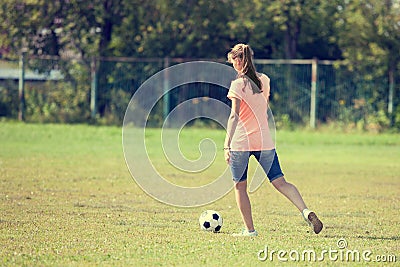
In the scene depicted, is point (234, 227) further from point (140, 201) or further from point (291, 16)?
point (291, 16)

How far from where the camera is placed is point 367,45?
94.1 feet

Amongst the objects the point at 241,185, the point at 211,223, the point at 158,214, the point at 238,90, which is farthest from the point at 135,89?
the point at 238,90

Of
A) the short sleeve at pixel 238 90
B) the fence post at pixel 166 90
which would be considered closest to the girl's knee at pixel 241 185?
the short sleeve at pixel 238 90

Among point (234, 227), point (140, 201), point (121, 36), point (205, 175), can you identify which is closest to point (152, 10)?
point (121, 36)

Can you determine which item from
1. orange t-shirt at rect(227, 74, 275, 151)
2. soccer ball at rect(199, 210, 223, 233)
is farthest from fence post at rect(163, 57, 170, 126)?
orange t-shirt at rect(227, 74, 275, 151)

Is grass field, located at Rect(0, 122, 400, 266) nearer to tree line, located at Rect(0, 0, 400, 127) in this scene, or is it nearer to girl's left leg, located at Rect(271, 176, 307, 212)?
girl's left leg, located at Rect(271, 176, 307, 212)

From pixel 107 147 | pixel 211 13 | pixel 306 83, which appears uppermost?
pixel 211 13

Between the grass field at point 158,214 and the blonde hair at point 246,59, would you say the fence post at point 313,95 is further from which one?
the blonde hair at point 246,59

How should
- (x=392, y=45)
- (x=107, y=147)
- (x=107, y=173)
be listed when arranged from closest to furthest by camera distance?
(x=107, y=173)
(x=107, y=147)
(x=392, y=45)

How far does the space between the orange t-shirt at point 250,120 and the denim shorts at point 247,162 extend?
56 millimetres

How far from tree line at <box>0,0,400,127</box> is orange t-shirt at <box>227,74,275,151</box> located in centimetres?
2098

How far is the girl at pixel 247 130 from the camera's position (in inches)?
343

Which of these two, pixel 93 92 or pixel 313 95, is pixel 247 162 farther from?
pixel 93 92

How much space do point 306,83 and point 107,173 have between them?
1315cm
